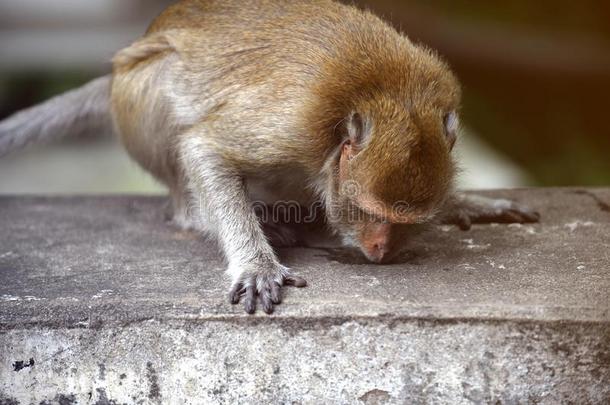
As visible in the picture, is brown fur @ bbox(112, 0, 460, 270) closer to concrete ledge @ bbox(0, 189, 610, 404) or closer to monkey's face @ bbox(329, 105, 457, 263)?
monkey's face @ bbox(329, 105, 457, 263)

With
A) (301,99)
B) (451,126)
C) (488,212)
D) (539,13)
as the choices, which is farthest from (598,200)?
(539,13)

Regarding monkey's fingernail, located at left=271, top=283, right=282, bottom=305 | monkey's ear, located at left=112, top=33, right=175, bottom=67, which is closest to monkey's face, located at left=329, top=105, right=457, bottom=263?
monkey's fingernail, located at left=271, top=283, right=282, bottom=305

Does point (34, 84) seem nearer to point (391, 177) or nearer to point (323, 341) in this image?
point (391, 177)

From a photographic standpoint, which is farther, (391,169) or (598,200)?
(598,200)

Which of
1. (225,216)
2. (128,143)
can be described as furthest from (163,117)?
(225,216)

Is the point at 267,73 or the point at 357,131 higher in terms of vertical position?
the point at 267,73

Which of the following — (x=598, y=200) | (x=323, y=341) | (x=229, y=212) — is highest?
(x=229, y=212)

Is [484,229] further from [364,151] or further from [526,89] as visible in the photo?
[526,89]
